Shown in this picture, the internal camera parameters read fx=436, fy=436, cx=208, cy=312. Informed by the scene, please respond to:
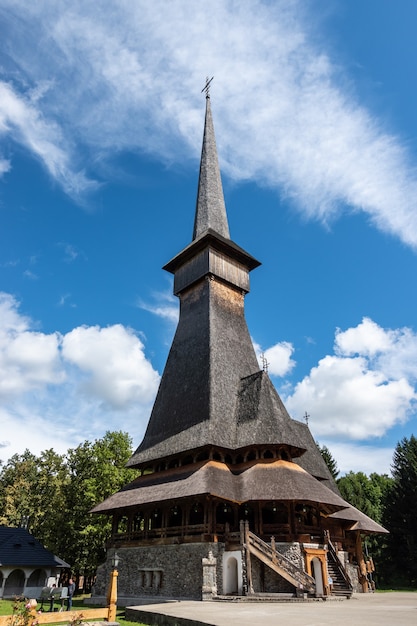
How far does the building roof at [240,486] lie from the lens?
19719 millimetres

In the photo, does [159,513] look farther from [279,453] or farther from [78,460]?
[78,460]

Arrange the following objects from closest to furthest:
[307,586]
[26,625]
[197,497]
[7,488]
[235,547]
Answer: [26,625], [307,586], [235,547], [197,497], [7,488]

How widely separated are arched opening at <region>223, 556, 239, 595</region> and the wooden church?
47mm

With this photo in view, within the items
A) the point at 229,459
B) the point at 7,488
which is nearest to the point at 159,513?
the point at 229,459

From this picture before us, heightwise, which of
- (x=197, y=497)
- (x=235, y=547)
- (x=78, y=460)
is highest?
(x=78, y=460)

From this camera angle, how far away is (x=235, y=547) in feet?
62.2

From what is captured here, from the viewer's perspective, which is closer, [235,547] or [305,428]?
[235,547]

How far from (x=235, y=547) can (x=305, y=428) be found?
59.2 ft

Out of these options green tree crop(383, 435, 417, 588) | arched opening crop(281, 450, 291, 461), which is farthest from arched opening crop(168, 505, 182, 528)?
green tree crop(383, 435, 417, 588)

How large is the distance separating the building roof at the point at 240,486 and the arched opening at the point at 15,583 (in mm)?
10747

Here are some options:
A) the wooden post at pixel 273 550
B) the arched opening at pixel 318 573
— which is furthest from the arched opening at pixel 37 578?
the arched opening at pixel 318 573

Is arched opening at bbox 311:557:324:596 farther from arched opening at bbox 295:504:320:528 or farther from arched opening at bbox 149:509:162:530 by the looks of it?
arched opening at bbox 149:509:162:530

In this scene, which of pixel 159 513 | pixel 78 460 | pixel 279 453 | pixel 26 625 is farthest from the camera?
pixel 78 460

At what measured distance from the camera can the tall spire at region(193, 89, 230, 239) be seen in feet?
122
